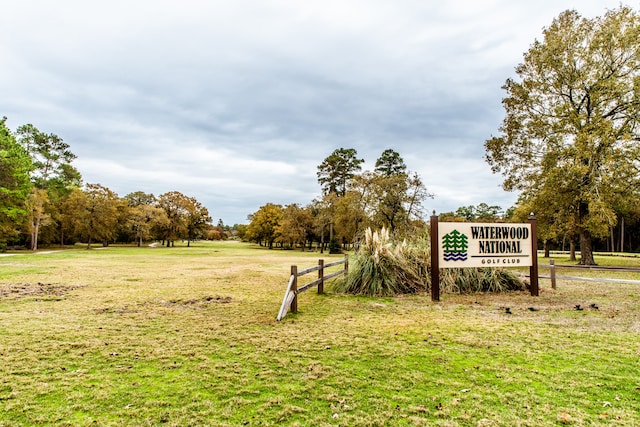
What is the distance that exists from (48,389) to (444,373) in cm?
396

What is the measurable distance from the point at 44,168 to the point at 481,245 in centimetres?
4300

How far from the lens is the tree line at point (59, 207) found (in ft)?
73.6

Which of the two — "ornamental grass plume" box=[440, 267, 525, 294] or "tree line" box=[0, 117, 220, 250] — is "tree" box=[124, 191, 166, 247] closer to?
"tree line" box=[0, 117, 220, 250]

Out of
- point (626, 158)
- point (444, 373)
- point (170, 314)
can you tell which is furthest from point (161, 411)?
point (626, 158)

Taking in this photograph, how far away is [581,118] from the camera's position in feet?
53.6

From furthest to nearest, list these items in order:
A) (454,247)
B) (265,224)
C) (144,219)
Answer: (265,224) < (144,219) < (454,247)

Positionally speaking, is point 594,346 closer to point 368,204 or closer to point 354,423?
point 354,423

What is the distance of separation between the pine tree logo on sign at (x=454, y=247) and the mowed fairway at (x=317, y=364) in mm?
1255

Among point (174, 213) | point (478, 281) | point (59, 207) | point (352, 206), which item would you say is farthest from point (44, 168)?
point (478, 281)

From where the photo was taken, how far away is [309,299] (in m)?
8.37

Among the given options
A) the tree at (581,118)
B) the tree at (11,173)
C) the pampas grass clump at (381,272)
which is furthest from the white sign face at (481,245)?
the tree at (11,173)

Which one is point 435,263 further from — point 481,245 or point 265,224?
point 265,224

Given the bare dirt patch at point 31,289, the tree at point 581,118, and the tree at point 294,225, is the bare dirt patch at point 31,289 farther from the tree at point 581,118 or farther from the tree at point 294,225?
the tree at point 294,225

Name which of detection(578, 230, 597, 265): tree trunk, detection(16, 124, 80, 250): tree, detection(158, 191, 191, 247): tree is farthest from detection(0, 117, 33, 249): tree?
detection(578, 230, 597, 265): tree trunk
